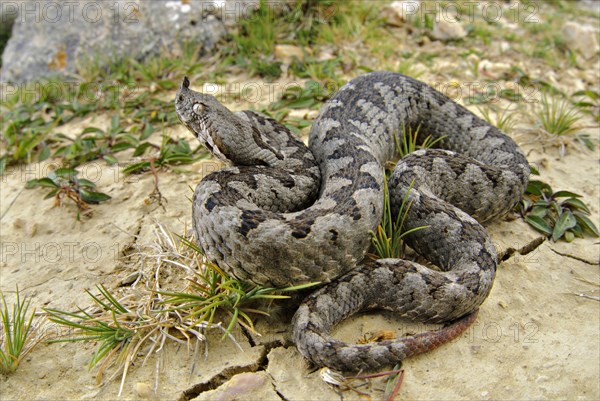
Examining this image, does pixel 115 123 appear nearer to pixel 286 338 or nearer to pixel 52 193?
pixel 52 193

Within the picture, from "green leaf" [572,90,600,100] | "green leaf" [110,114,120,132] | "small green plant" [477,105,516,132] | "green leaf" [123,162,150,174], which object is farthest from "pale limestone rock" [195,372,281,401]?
"green leaf" [572,90,600,100]

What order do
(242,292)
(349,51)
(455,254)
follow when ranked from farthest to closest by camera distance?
(349,51)
(455,254)
(242,292)

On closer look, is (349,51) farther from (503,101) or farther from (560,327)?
(560,327)

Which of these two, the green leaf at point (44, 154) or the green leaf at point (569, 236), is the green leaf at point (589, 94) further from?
the green leaf at point (44, 154)

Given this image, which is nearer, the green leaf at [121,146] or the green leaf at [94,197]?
the green leaf at [94,197]

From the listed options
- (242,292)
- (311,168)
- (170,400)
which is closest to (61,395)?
(170,400)

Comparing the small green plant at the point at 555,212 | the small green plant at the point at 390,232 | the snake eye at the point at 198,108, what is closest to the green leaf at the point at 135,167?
the snake eye at the point at 198,108

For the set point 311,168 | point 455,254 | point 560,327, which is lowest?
point 560,327

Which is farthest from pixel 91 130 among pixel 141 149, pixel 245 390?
pixel 245 390
